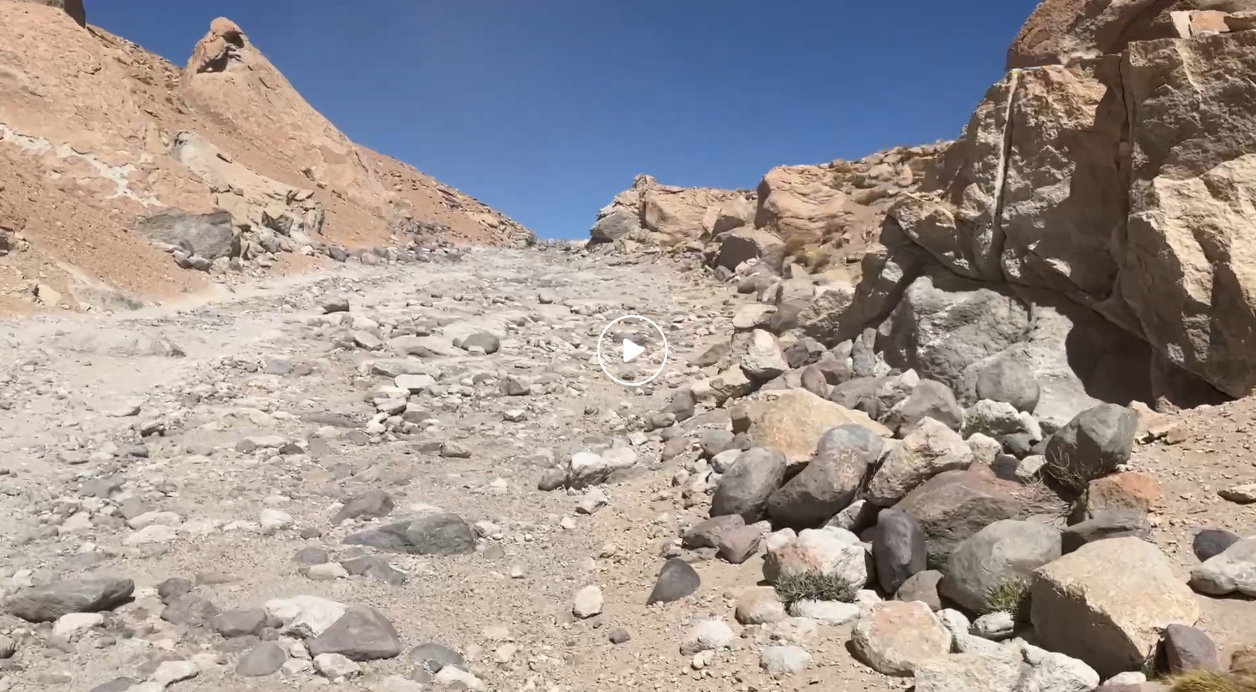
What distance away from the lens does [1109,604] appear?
368 cm

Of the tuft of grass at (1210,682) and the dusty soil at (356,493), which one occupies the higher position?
the dusty soil at (356,493)

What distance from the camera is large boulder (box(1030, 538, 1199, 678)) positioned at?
3609 millimetres

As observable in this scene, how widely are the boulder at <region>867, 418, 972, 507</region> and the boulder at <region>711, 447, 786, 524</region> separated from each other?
0.76 metres

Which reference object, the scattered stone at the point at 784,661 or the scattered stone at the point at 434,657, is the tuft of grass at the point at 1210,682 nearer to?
the scattered stone at the point at 784,661

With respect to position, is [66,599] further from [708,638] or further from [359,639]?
[708,638]

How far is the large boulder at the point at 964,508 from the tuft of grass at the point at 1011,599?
0.48 meters

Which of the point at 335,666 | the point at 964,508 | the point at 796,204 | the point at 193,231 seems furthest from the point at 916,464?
the point at 796,204

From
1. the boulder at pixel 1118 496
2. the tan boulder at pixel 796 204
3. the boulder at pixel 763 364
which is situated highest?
the tan boulder at pixel 796 204

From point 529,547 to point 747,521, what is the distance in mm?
1642

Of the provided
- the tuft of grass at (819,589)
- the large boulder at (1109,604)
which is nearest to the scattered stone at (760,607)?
the tuft of grass at (819,589)

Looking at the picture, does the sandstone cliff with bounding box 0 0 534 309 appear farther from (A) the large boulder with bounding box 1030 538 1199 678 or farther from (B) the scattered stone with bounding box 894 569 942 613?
(A) the large boulder with bounding box 1030 538 1199 678

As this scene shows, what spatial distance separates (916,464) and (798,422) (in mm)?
1296

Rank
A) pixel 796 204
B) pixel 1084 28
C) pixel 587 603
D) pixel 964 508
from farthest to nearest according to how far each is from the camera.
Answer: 1. pixel 796 204
2. pixel 1084 28
3. pixel 587 603
4. pixel 964 508

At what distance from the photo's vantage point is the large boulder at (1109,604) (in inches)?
142
